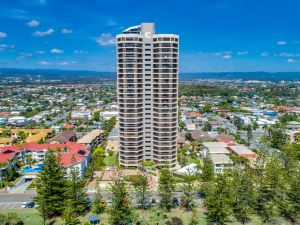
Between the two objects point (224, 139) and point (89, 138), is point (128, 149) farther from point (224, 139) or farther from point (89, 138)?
point (224, 139)

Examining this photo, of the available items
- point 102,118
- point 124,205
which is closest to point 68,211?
point 124,205

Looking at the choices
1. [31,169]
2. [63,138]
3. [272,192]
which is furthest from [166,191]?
[63,138]

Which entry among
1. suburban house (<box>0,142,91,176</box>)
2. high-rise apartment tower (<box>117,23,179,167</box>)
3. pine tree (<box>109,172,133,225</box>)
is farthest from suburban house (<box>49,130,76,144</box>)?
pine tree (<box>109,172,133,225</box>)

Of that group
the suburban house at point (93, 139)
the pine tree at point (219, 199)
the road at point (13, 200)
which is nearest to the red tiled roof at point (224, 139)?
the suburban house at point (93, 139)

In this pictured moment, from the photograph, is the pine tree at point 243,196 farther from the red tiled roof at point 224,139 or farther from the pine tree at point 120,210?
the red tiled roof at point 224,139

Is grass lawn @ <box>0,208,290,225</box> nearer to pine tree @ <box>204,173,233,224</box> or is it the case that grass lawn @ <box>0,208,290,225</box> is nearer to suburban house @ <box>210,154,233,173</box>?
pine tree @ <box>204,173,233,224</box>
